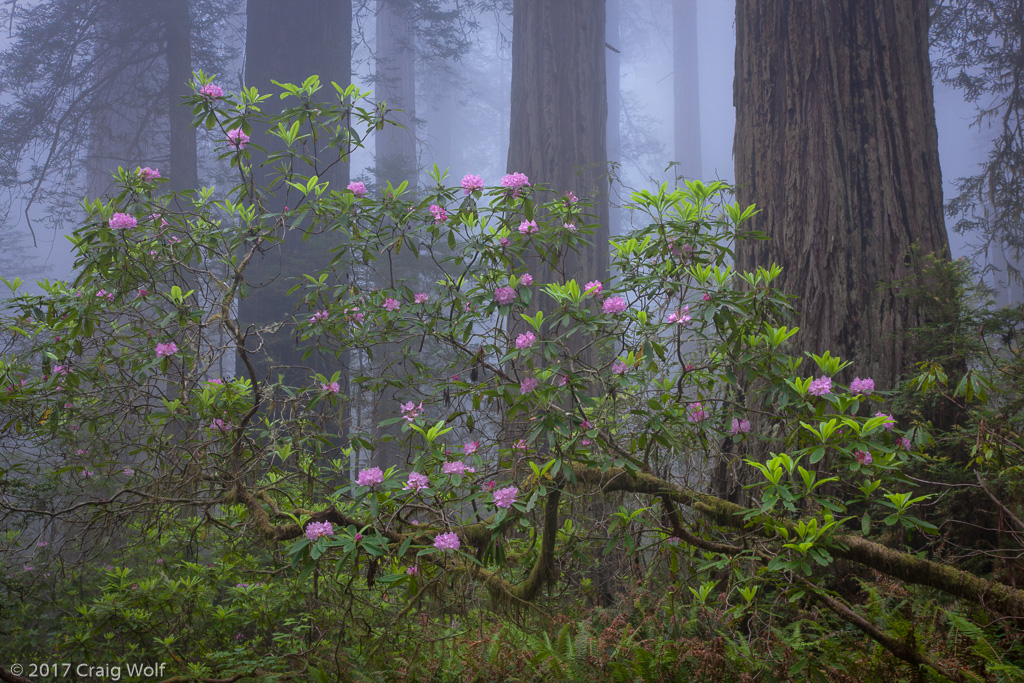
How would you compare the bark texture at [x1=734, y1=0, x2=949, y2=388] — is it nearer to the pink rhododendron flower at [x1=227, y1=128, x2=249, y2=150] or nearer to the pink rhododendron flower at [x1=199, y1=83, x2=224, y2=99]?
the pink rhododendron flower at [x1=227, y1=128, x2=249, y2=150]

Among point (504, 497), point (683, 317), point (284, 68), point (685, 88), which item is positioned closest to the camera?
point (504, 497)

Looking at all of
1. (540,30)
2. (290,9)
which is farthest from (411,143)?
(540,30)

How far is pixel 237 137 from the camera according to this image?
3.12m

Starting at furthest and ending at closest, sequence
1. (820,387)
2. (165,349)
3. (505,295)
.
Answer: (165,349) < (505,295) < (820,387)

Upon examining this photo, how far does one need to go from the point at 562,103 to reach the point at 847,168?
3.87 meters

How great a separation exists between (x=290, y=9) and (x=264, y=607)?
27.7ft

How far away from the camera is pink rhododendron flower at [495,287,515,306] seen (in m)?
2.70

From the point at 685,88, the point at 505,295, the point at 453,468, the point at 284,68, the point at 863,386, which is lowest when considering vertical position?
the point at 453,468

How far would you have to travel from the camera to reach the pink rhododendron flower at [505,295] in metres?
2.70

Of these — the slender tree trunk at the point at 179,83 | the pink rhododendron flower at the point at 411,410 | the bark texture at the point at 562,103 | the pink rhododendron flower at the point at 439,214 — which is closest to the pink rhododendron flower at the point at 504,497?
the pink rhododendron flower at the point at 411,410

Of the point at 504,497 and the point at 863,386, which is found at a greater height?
the point at 863,386

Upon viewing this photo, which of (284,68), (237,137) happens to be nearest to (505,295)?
(237,137)

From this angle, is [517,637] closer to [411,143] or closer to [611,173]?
[611,173]

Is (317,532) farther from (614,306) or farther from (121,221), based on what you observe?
(121,221)
